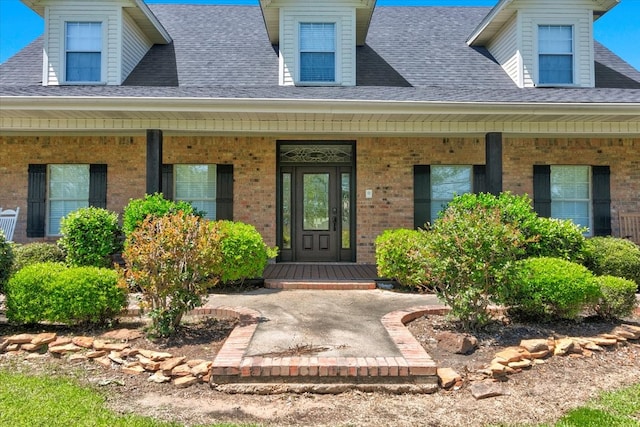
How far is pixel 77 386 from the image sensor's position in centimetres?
352

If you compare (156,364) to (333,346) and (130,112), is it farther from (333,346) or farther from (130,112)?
(130,112)

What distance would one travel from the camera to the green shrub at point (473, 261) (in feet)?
15.2

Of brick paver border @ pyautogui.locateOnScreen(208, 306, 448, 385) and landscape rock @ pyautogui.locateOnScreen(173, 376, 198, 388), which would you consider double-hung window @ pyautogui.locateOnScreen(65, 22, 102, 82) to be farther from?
brick paver border @ pyautogui.locateOnScreen(208, 306, 448, 385)

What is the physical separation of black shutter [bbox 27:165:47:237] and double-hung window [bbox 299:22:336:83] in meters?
6.10

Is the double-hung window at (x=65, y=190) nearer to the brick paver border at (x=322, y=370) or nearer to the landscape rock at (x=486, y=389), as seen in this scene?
the brick paver border at (x=322, y=370)

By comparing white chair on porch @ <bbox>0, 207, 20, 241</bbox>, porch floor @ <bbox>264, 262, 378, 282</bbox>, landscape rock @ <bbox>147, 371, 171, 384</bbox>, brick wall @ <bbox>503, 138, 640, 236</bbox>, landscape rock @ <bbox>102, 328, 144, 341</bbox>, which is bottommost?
landscape rock @ <bbox>147, 371, 171, 384</bbox>

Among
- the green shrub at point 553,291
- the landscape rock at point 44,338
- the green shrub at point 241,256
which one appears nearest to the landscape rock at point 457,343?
the green shrub at point 553,291

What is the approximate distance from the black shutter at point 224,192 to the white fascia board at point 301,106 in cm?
247

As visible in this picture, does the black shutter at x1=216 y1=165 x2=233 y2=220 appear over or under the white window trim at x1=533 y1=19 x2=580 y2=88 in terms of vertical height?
under

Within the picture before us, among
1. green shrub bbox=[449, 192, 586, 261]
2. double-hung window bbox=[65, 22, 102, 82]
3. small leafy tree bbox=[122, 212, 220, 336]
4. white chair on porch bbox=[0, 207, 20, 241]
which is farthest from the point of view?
double-hung window bbox=[65, 22, 102, 82]

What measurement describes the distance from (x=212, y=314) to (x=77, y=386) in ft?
6.91

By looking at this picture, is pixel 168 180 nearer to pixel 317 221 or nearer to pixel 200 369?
pixel 317 221

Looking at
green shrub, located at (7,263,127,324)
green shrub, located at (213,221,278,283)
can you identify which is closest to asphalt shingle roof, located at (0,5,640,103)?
green shrub, located at (213,221,278,283)

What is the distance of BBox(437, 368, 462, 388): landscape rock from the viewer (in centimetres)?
355
